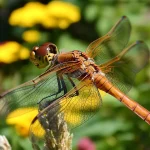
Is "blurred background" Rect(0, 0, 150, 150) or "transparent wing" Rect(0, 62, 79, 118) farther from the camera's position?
"blurred background" Rect(0, 0, 150, 150)

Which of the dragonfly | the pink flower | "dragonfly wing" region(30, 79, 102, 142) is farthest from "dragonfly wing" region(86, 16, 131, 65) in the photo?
the pink flower

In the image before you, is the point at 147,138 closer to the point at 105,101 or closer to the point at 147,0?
the point at 105,101

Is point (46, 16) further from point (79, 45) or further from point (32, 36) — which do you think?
point (79, 45)

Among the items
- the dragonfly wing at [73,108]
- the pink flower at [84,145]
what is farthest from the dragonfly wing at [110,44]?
the pink flower at [84,145]

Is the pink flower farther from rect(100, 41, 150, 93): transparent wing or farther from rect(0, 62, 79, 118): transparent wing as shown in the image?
rect(0, 62, 79, 118): transparent wing

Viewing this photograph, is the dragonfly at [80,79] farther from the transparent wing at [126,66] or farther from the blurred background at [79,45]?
the blurred background at [79,45]

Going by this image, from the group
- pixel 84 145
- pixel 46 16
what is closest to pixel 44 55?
pixel 84 145
